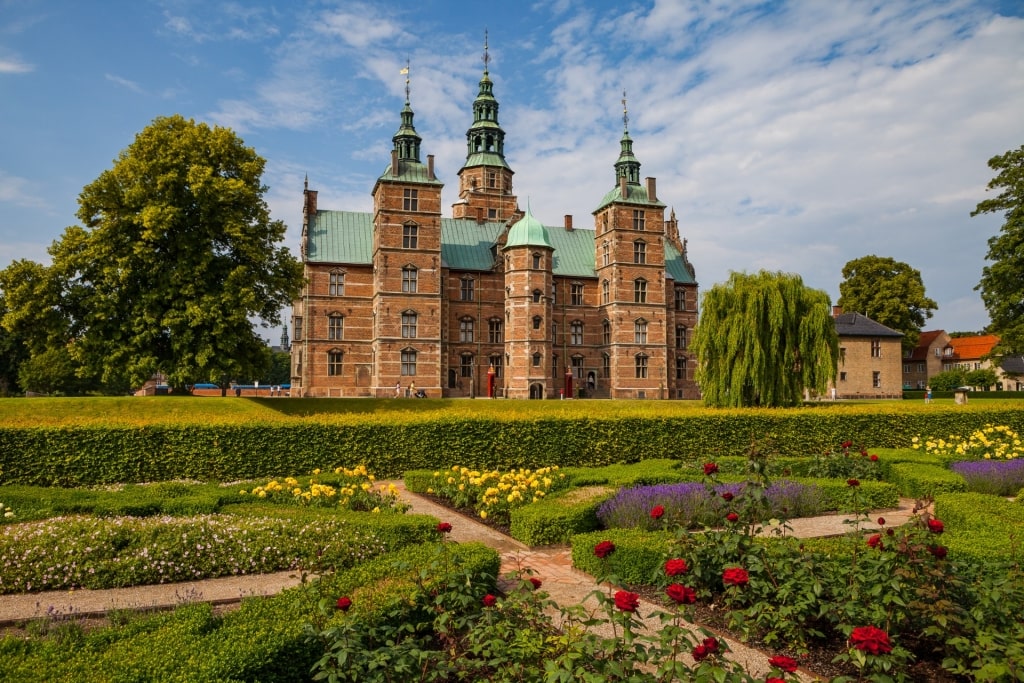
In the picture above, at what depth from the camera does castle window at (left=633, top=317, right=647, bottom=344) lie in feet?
154

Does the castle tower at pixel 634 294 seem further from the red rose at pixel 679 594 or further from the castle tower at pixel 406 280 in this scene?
the red rose at pixel 679 594

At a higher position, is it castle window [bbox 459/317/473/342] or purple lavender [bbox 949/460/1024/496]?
castle window [bbox 459/317/473/342]

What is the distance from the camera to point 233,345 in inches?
933

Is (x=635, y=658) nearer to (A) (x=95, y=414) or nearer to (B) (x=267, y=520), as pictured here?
(B) (x=267, y=520)

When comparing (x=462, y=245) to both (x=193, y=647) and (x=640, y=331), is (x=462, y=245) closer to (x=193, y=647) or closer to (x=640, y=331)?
(x=640, y=331)

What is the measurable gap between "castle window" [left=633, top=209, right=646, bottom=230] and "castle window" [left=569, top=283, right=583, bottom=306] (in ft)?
19.7

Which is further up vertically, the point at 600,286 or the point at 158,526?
the point at 600,286

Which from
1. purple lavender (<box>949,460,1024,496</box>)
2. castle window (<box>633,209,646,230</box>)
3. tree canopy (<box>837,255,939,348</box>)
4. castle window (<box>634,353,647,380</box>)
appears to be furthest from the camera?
tree canopy (<box>837,255,939,348</box>)

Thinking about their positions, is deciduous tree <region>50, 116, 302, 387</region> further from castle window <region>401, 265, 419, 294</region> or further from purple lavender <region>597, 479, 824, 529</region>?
purple lavender <region>597, 479, 824, 529</region>

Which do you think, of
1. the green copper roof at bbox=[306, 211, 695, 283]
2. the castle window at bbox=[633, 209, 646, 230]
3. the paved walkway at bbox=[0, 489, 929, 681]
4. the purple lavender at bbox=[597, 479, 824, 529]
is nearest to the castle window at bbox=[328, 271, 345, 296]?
the green copper roof at bbox=[306, 211, 695, 283]

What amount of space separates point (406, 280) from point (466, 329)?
20.3 feet

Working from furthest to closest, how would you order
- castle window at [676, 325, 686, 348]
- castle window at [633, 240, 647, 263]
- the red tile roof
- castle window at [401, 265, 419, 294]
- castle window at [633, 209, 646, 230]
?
the red tile roof, castle window at [676, 325, 686, 348], castle window at [633, 209, 646, 230], castle window at [633, 240, 647, 263], castle window at [401, 265, 419, 294]

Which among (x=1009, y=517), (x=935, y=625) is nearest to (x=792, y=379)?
(x=1009, y=517)

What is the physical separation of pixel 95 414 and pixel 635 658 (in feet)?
69.1
